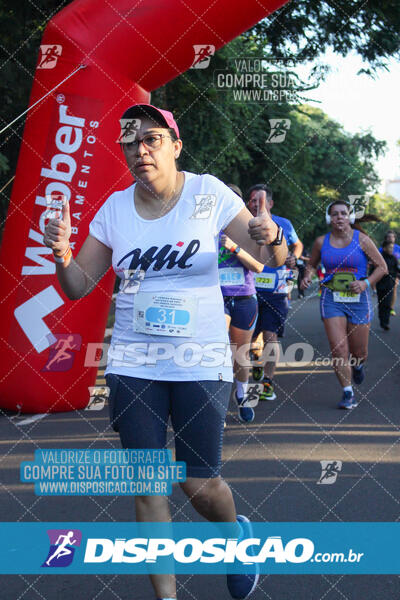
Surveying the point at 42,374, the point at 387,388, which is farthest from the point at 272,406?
the point at 42,374

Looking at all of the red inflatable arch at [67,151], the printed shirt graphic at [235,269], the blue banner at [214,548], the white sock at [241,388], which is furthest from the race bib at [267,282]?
the blue banner at [214,548]

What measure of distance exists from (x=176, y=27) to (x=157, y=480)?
15.4 feet

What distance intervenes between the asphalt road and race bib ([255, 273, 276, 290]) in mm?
1090

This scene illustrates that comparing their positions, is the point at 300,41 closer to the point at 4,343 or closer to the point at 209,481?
the point at 4,343

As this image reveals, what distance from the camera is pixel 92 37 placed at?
6820 millimetres

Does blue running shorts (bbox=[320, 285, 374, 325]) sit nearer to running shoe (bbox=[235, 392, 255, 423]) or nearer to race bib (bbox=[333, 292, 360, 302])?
race bib (bbox=[333, 292, 360, 302])

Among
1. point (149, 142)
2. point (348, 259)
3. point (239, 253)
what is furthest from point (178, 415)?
point (348, 259)

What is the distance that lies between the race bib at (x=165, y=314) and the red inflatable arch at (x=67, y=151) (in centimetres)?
393

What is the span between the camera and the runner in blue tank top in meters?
7.38

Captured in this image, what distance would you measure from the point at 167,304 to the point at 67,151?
4.21 meters

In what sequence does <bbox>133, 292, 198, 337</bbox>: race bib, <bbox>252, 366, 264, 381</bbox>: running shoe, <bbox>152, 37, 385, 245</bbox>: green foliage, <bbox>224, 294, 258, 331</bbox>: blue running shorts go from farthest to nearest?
<bbox>152, 37, 385, 245</bbox>: green foliage
<bbox>252, 366, 264, 381</bbox>: running shoe
<bbox>224, 294, 258, 331</bbox>: blue running shorts
<bbox>133, 292, 198, 337</bbox>: race bib

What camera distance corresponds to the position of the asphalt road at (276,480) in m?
3.37

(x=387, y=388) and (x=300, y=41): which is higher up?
(x=300, y=41)

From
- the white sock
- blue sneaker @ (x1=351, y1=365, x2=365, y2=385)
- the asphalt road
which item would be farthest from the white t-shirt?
blue sneaker @ (x1=351, y1=365, x2=365, y2=385)
